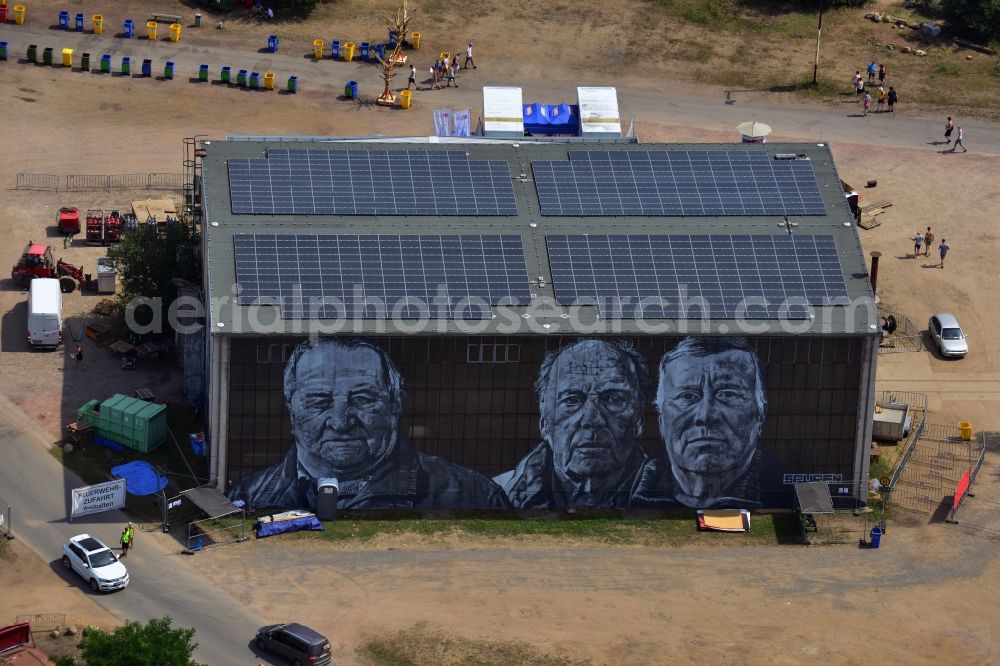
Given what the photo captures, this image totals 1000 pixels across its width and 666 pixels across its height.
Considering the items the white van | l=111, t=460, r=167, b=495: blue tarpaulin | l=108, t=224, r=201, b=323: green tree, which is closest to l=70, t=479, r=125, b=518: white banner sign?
l=111, t=460, r=167, b=495: blue tarpaulin

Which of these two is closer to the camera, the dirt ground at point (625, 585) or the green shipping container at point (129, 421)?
the dirt ground at point (625, 585)

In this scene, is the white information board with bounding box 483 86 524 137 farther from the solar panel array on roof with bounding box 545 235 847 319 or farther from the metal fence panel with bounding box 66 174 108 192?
the metal fence panel with bounding box 66 174 108 192

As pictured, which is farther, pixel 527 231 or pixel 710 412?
pixel 527 231

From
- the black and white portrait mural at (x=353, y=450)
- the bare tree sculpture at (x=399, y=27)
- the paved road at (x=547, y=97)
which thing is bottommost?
the black and white portrait mural at (x=353, y=450)

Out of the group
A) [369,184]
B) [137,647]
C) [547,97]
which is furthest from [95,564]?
[547,97]

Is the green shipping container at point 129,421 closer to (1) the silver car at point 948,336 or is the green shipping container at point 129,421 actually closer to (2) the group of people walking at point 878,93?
(1) the silver car at point 948,336

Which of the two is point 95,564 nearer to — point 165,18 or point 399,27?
point 399,27

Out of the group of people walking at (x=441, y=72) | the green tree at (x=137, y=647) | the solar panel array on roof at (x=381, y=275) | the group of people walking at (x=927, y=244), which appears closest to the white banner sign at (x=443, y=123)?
the solar panel array on roof at (x=381, y=275)

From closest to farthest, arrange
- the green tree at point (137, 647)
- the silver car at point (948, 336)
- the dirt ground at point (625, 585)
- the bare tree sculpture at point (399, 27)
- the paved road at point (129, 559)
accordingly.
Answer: the green tree at point (137, 647), the paved road at point (129, 559), the dirt ground at point (625, 585), the silver car at point (948, 336), the bare tree sculpture at point (399, 27)
